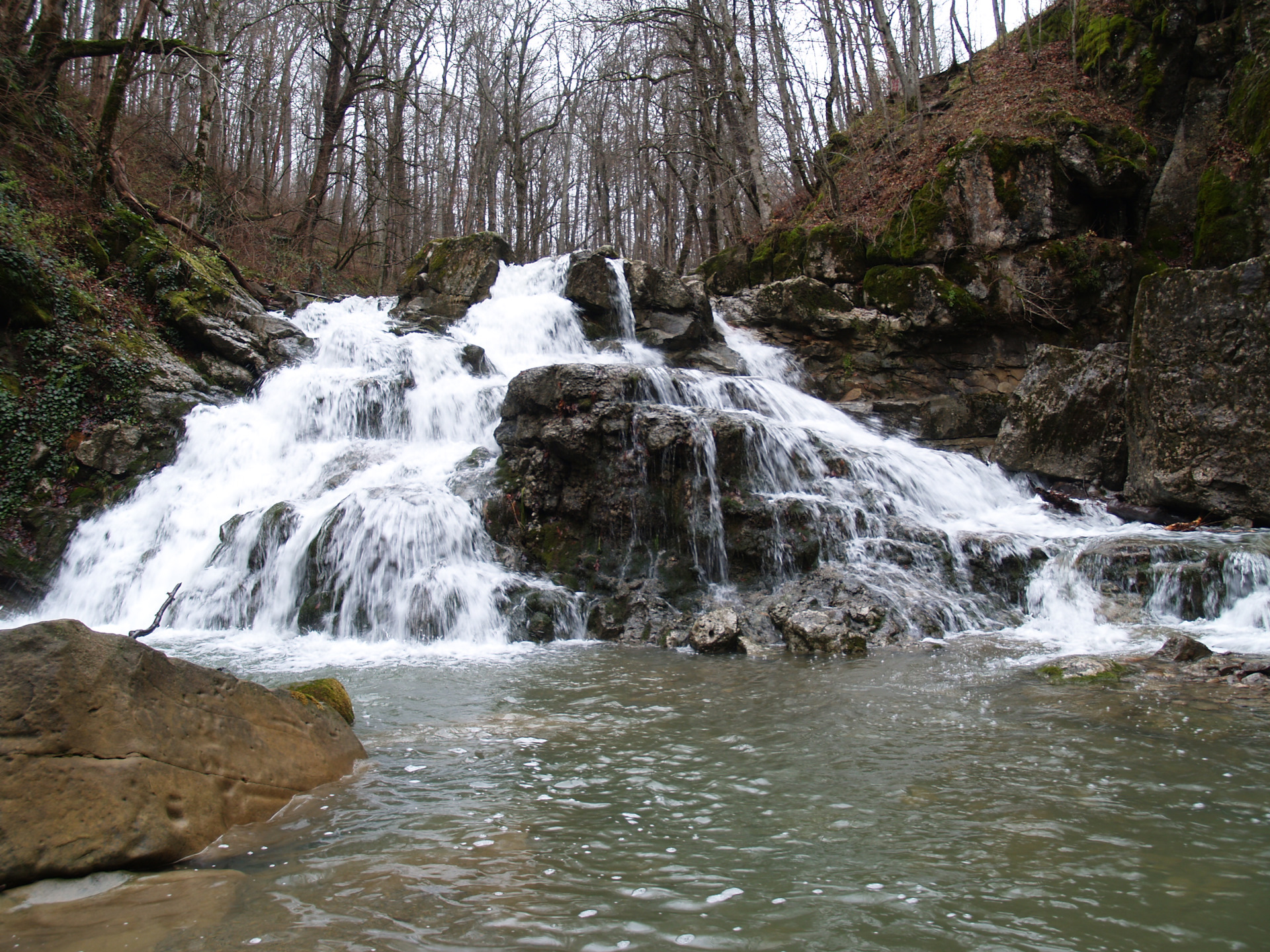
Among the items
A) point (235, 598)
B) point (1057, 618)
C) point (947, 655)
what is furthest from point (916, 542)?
point (235, 598)

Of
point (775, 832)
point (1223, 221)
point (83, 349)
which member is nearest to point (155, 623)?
point (775, 832)

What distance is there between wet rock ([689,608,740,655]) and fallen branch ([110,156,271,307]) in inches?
500

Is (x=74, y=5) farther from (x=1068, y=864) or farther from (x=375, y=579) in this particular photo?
(x=1068, y=864)

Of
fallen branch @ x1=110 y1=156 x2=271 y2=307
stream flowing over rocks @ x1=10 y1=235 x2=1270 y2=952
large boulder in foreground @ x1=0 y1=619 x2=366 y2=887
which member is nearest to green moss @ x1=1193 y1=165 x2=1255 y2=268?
stream flowing over rocks @ x1=10 y1=235 x2=1270 y2=952

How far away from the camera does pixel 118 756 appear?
9.36 feet

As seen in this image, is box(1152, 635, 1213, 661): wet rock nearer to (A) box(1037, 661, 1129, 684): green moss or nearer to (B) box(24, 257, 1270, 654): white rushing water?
(A) box(1037, 661, 1129, 684): green moss

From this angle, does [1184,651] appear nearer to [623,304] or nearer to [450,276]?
[623,304]

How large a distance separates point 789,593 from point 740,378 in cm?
533

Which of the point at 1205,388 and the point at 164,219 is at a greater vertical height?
Answer: the point at 164,219

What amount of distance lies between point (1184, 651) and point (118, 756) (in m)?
6.85

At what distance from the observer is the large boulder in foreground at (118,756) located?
258cm

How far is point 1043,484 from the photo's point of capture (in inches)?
431

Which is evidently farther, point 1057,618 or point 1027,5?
point 1027,5

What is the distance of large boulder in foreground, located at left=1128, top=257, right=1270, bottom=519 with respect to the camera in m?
8.68
